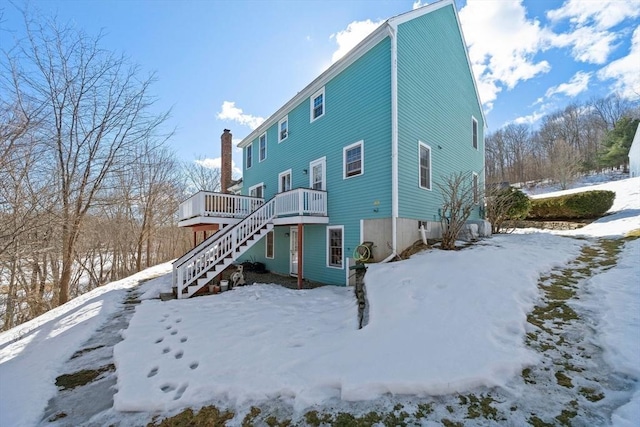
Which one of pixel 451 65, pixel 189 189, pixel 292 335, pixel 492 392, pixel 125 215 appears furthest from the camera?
pixel 189 189

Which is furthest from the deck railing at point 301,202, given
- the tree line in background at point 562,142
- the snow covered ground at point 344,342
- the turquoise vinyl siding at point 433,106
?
the tree line in background at point 562,142

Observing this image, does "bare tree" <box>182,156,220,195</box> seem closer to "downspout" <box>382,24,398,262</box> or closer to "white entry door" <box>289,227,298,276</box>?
"white entry door" <box>289,227,298,276</box>

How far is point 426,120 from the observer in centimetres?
987

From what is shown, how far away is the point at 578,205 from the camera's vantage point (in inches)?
557

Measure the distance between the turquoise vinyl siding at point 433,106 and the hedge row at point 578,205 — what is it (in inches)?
229

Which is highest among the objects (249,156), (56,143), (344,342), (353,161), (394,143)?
(249,156)

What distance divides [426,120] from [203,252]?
365 inches

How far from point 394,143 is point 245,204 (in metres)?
6.89

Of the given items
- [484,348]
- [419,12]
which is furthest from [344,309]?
[419,12]

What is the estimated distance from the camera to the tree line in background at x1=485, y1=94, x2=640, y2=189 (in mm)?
31078

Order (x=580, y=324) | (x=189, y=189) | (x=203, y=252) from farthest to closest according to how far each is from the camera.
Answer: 1. (x=189, y=189)
2. (x=203, y=252)
3. (x=580, y=324)

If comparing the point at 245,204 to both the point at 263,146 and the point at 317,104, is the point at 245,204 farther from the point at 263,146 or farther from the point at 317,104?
the point at 317,104

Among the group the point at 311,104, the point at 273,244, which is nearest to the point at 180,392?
the point at 273,244

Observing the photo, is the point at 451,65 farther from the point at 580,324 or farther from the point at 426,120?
the point at 580,324
